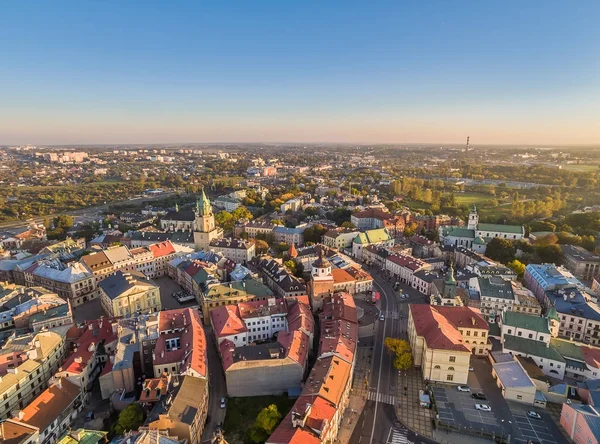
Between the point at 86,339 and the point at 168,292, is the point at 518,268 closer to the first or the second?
the point at 168,292

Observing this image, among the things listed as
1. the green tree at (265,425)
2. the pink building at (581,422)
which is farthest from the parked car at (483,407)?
the green tree at (265,425)

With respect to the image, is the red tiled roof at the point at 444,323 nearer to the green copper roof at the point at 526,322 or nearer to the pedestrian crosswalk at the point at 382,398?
the green copper roof at the point at 526,322

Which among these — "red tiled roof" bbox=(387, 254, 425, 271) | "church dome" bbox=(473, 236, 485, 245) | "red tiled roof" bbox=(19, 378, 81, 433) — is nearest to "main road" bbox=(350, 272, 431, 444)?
"red tiled roof" bbox=(387, 254, 425, 271)

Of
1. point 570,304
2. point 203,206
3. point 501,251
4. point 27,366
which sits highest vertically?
point 203,206

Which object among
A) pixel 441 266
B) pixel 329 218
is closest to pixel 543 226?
pixel 441 266

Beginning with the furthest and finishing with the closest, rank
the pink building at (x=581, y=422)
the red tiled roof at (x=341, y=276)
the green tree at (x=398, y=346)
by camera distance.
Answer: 1. the red tiled roof at (x=341, y=276)
2. the green tree at (x=398, y=346)
3. the pink building at (x=581, y=422)

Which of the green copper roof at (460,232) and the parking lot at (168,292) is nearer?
the parking lot at (168,292)

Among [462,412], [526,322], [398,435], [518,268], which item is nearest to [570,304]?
[526,322]
